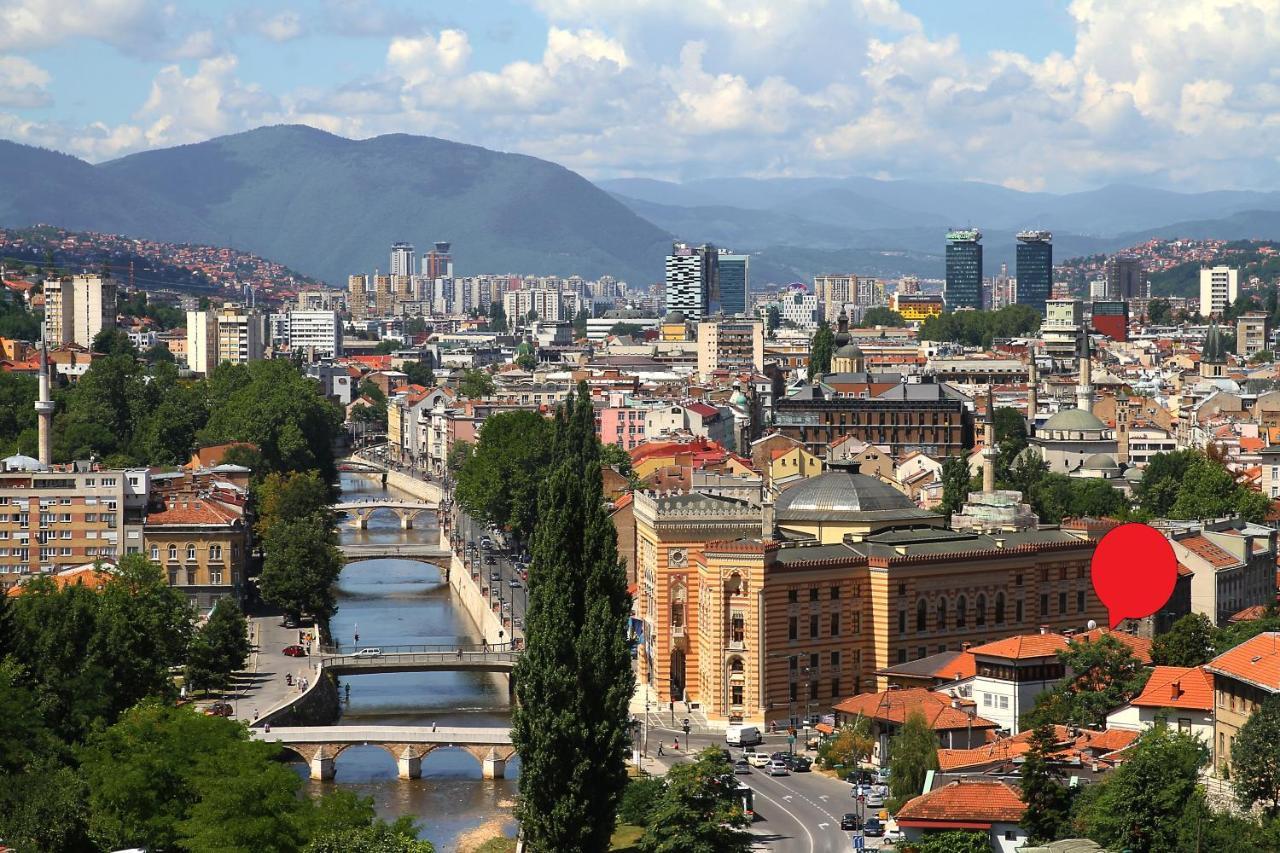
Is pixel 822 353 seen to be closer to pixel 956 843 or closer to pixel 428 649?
pixel 428 649

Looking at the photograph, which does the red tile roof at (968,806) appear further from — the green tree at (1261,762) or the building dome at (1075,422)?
the building dome at (1075,422)

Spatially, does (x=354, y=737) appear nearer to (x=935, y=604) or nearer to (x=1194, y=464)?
(x=935, y=604)

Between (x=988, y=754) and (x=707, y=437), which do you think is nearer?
(x=988, y=754)

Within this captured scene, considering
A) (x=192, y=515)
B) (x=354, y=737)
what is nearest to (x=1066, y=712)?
(x=354, y=737)

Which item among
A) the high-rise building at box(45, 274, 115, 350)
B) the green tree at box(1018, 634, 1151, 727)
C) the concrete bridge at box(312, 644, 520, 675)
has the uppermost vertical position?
the high-rise building at box(45, 274, 115, 350)

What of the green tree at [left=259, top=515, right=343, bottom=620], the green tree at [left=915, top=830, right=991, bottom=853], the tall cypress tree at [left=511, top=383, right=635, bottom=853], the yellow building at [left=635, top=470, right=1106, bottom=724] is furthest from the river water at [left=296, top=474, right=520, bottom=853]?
the green tree at [left=915, top=830, right=991, bottom=853]

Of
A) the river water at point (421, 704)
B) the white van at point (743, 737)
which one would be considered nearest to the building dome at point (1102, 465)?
the river water at point (421, 704)

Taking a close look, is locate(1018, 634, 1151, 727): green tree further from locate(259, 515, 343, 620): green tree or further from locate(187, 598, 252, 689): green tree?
locate(259, 515, 343, 620): green tree
